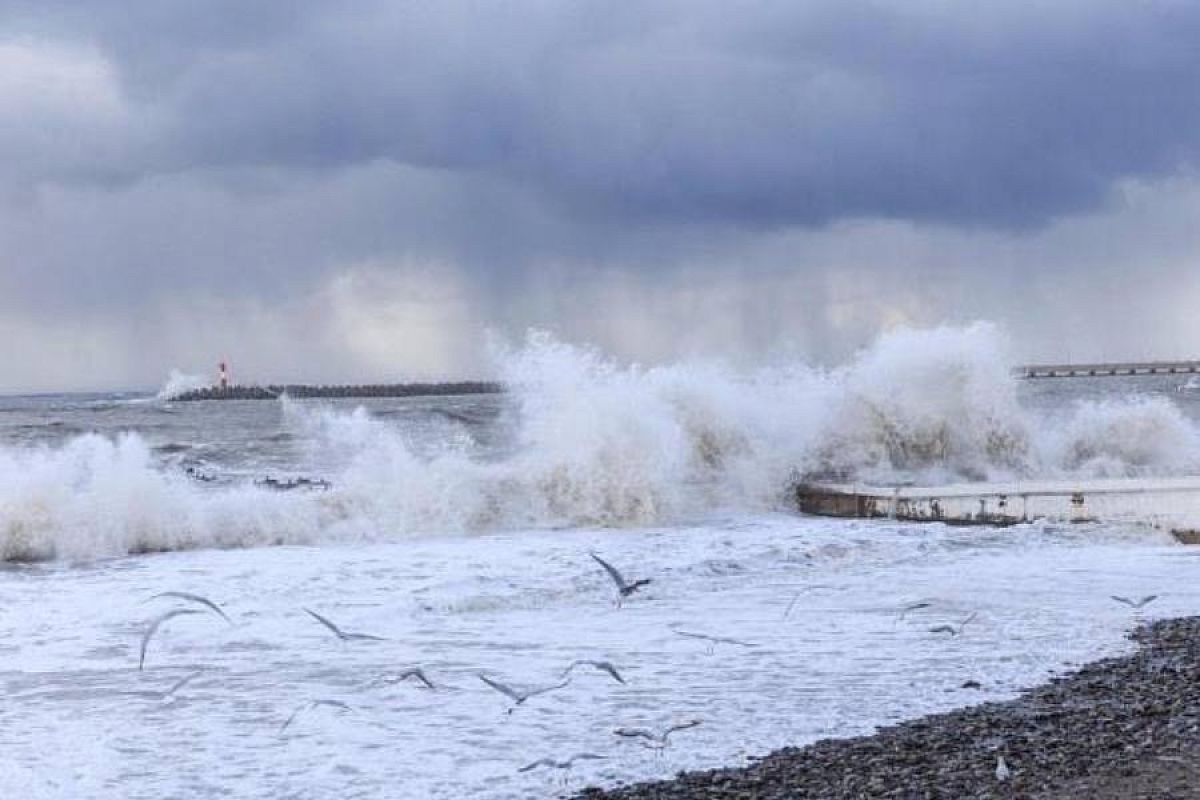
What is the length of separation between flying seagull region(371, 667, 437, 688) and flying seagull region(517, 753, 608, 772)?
5.49ft

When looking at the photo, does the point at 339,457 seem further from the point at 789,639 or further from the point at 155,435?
the point at 789,639

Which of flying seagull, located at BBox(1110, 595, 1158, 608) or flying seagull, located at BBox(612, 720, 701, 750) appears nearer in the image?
flying seagull, located at BBox(612, 720, 701, 750)

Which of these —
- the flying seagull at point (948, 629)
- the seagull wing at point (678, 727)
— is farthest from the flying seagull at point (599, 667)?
the flying seagull at point (948, 629)

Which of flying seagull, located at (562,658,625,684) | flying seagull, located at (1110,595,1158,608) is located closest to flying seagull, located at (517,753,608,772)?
flying seagull, located at (562,658,625,684)

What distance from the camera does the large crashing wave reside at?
16234 mm

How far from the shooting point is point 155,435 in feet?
136

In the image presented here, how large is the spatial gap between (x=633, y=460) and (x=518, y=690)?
11145 mm

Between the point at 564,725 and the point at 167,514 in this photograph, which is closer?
the point at 564,725

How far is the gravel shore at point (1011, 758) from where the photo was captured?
5.62 m

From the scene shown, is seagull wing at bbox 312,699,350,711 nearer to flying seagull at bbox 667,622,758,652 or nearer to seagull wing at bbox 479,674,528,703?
seagull wing at bbox 479,674,528,703

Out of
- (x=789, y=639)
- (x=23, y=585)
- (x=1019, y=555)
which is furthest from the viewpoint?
(x=1019, y=555)

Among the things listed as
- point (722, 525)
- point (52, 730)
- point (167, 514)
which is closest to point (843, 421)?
point (722, 525)

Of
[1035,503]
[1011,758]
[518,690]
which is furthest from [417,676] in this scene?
[1035,503]

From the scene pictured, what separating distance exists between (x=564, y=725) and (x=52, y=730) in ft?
8.16
